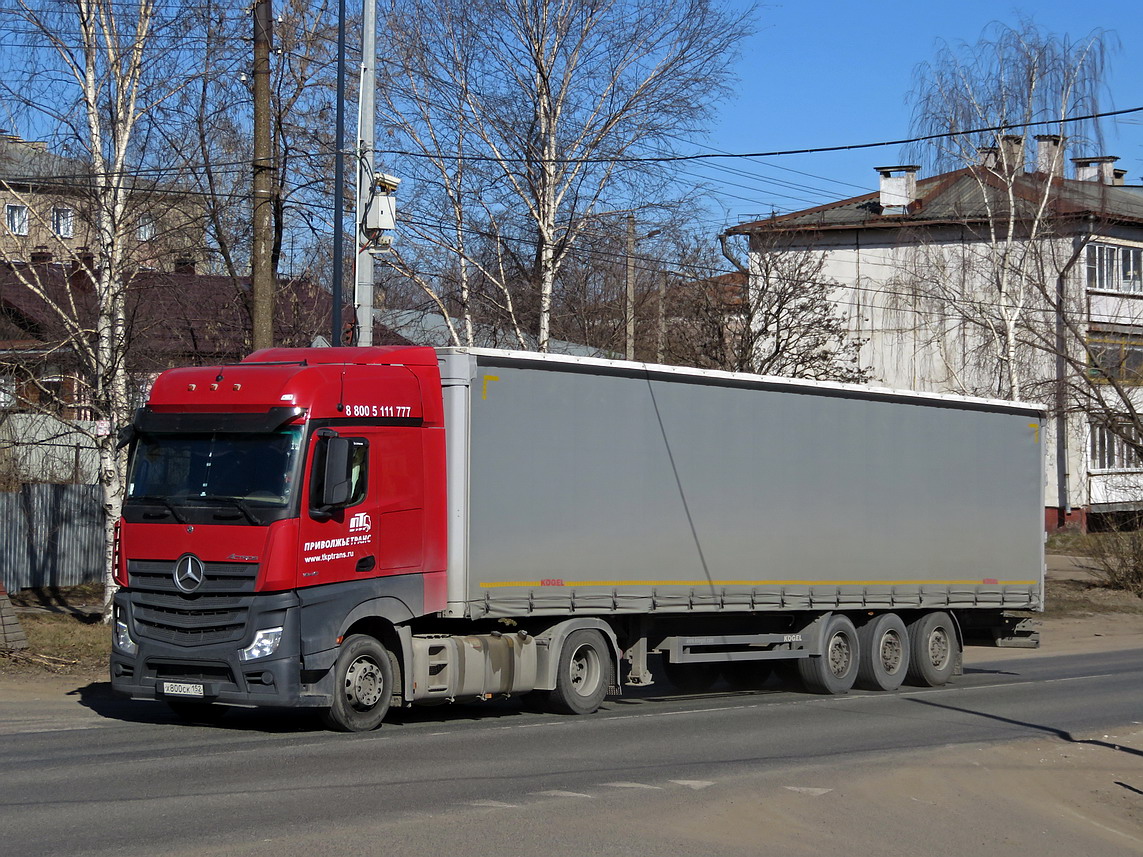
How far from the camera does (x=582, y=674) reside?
13898mm

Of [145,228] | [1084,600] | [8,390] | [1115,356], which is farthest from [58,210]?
[1115,356]

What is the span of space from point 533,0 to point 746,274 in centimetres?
948

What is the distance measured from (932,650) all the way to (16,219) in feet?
46.2

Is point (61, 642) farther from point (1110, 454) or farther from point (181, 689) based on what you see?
point (1110, 454)

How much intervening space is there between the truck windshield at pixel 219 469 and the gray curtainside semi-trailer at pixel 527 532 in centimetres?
2

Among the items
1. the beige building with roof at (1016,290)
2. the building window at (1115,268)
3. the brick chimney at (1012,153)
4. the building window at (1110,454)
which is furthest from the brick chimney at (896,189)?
the brick chimney at (1012,153)

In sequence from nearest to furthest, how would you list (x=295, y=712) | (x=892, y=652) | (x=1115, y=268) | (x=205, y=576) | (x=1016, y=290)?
1. (x=205, y=576)
2. (x=295, y=712)
3. (x=892, y=652)
4. (x=1016, y=290)
5. (x=1115, y=268)

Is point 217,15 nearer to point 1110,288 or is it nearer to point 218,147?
point 218,147

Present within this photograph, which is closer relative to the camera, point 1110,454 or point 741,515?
point 741,515

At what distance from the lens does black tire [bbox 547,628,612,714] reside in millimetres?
13516

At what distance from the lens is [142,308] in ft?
65.7

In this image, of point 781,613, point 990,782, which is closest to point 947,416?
point 781,613

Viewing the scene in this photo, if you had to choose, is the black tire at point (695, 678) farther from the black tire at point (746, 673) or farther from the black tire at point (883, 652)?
the black tire at point (883, 652)

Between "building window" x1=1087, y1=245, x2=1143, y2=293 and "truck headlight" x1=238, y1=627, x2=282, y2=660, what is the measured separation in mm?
39795
